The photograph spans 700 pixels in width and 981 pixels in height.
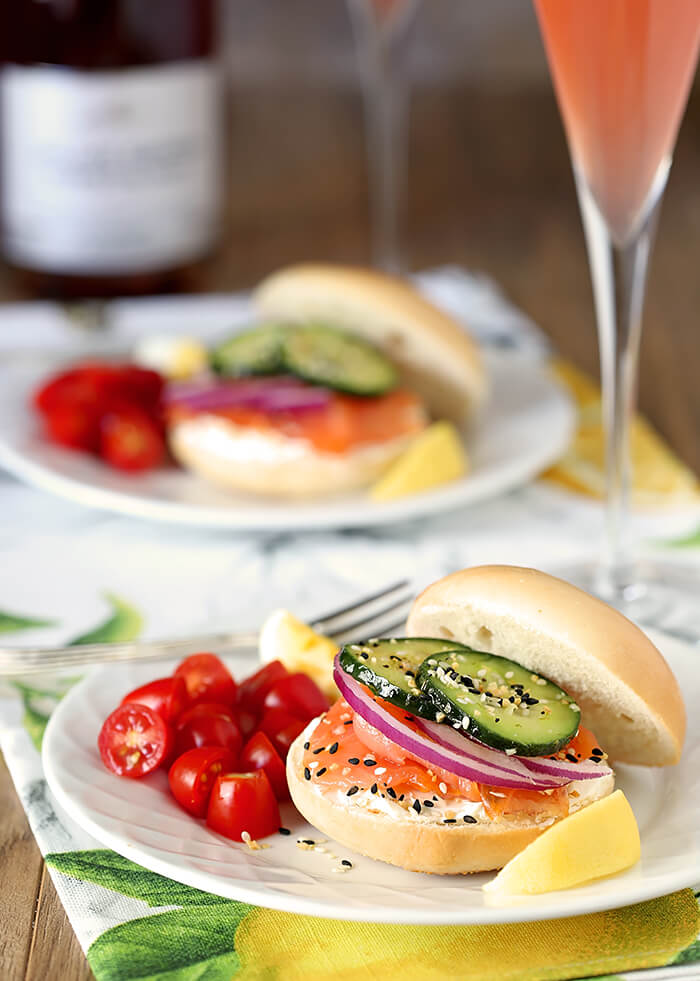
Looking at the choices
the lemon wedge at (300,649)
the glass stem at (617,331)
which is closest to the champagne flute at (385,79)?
the glass stem at (617,331)

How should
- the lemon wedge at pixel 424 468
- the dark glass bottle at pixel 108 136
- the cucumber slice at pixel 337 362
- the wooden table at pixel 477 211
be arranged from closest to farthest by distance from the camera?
the lemon wedge at pixel 424 468 → the cucumber slice at pixel 337 362 → the dark glass bottle at pixel 108 136 → the wooden table at pixel 477 211

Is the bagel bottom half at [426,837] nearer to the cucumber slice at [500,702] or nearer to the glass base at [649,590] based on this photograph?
the cucumber slice at [500,702]

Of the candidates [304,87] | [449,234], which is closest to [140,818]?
[449,234]

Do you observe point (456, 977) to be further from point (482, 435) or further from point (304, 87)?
point (304, 87)

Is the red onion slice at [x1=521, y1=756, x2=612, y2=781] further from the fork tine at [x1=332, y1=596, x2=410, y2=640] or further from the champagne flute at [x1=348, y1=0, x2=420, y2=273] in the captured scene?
the champagne flute at [x1=348, y1=0, x2=420, y2=273]

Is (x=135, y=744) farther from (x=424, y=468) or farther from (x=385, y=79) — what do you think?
(x=385, y=79)

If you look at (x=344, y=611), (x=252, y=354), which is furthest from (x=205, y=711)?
(x=252, y=354)

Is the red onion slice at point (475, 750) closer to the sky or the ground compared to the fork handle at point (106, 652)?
closer to the sky

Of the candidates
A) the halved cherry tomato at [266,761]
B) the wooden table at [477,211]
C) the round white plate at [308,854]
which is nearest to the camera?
the round white plate at [308,854]
